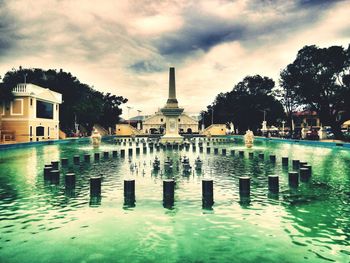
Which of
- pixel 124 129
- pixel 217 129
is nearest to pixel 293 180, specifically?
pixel 217 129

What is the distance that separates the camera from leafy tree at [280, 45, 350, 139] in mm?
54781

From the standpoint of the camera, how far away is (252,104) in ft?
318

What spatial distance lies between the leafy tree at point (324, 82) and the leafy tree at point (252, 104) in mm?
35476

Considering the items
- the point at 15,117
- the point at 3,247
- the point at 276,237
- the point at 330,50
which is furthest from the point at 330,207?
the point at 15,117

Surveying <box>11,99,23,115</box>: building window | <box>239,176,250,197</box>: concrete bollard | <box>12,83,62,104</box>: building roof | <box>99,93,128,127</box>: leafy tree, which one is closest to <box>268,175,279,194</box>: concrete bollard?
<box>239,176,250,197</box>: concrete bollard

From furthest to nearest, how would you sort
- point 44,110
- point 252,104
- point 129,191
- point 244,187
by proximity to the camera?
point 252,104 < point 44,110 < point 244,187 < point 129,191

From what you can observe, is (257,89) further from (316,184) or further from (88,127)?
(316,184)

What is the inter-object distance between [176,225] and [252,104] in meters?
89.3

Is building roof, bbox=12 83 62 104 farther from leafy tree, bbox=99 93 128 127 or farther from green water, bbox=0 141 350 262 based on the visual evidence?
leafy tree, bbox=99 93 128 127

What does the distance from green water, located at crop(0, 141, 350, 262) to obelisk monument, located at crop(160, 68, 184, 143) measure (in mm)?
39356

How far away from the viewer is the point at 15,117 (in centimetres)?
5631

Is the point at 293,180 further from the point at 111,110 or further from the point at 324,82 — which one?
the point at 111,110

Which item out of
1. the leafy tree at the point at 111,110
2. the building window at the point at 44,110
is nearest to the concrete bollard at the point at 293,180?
the building window at the point at 44,110

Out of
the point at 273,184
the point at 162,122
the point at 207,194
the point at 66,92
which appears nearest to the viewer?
the point at 207,194
